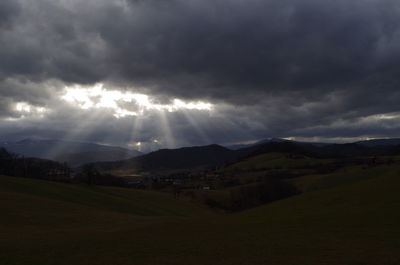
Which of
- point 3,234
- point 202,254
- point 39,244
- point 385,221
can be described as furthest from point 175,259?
point 385,221

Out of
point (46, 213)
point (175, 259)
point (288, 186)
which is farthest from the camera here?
point (288, 186)

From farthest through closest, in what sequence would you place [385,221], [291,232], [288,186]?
[288,186], [385,221], [291,232]

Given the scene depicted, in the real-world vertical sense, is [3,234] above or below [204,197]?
above

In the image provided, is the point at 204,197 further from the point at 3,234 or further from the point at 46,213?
the point at 3,234

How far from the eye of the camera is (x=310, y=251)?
64.7 ft

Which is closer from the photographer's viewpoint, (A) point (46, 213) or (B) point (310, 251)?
(B) point (310, 251)

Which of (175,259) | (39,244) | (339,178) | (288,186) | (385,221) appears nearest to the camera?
(175,259)

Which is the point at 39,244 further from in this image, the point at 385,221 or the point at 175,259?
the point at 385,221

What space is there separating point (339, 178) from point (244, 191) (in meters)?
38.1

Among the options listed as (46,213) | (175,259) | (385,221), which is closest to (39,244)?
(175,259)

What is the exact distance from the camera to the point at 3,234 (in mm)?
27000

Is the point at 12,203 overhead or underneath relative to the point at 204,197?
overhead

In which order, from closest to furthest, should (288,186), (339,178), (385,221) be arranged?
(385,221) → (288,186) → (339,178)

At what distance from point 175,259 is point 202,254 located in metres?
2.13
